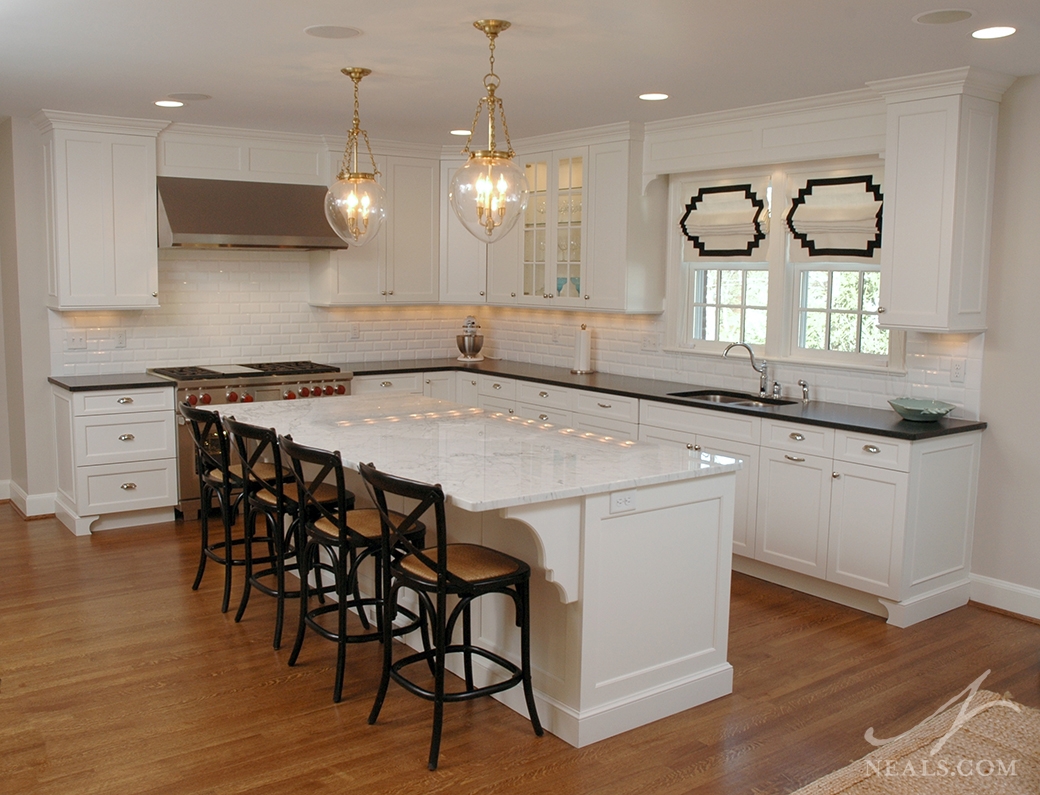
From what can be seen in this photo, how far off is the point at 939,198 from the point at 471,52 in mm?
2265

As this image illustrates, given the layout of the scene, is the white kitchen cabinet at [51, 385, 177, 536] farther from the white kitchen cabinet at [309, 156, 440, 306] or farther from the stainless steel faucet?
the stainless steel faucet

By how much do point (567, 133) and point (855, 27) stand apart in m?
2.95

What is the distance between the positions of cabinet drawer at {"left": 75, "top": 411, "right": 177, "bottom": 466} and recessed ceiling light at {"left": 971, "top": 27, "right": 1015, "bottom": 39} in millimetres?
4831

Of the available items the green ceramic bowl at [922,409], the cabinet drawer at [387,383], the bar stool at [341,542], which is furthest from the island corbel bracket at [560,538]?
the cabinet drawer at [387,383]

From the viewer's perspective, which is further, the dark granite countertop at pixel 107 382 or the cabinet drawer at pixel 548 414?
the cabinet drawer at pixel 548 414

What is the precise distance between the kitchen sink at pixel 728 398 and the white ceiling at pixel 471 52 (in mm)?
1656

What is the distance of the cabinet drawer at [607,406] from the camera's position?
5.80 metres

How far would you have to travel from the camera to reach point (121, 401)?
19.4 feet

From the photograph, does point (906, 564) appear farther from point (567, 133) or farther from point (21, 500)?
point (21, 500)

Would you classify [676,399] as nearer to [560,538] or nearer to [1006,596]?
[1006,596]

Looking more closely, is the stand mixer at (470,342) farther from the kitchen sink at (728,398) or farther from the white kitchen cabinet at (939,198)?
the white kitchen cabinet at (939,198)

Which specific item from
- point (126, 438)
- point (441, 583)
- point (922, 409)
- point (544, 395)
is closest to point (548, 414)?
point (544, 395)

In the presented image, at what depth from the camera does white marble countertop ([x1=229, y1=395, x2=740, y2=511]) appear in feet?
10.4

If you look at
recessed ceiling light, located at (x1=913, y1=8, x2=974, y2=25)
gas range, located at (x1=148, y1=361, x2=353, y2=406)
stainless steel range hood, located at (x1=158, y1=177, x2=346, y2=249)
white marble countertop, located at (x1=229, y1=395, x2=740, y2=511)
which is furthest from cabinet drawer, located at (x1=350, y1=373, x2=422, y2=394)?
recessed ceiling light, located at (x1=913, y1=8, x2=974, y2=25)
